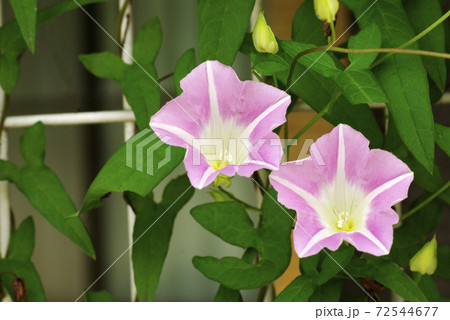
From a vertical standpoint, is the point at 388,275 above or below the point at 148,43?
below

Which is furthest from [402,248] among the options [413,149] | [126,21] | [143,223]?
[126,21]

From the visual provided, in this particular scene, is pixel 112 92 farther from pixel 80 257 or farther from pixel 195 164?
pixel 195 164

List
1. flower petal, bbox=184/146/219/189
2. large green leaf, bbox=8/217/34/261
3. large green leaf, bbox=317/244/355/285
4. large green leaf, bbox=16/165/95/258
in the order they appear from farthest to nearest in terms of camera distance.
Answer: large green leaf, bbox=8/217/34/261 → large green leaf, bbox=16/165/95/258 → large green leaf, bbox=317/244/355/285 → flower petal, bbox=184/146/219/189

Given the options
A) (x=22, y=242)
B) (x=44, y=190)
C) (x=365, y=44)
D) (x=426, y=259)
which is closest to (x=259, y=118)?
(x=365, y=44)

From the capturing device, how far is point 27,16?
0.55m

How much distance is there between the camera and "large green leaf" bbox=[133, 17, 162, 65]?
70 centimetres

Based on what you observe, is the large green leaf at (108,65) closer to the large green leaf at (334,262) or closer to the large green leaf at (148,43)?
the large green leaf at (148,43)

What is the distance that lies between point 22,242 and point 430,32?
0.63 metres

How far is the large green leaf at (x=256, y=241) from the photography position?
58cm

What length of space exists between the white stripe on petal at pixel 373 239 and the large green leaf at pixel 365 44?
0.17 meters

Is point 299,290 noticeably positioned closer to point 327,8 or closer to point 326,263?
point 326,263

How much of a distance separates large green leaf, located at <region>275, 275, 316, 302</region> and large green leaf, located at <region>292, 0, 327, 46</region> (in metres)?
0.29

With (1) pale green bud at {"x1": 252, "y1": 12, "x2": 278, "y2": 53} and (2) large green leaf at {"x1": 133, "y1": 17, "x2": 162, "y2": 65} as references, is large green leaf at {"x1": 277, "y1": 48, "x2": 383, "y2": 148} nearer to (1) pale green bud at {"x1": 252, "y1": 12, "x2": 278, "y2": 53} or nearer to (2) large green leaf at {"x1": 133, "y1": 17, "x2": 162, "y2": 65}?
(1) pale green bud at {"x1": 252, "y1": 12, "x2": 278, "y2": 53}

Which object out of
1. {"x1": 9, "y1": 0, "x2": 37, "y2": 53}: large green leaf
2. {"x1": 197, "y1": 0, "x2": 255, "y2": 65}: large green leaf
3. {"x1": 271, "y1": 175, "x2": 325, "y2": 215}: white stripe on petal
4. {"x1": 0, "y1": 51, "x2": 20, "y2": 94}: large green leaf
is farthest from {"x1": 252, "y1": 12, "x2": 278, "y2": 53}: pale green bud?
{"x1": 0, "y1": 51, "x2": 20, "y2": 94}: large green leaf
